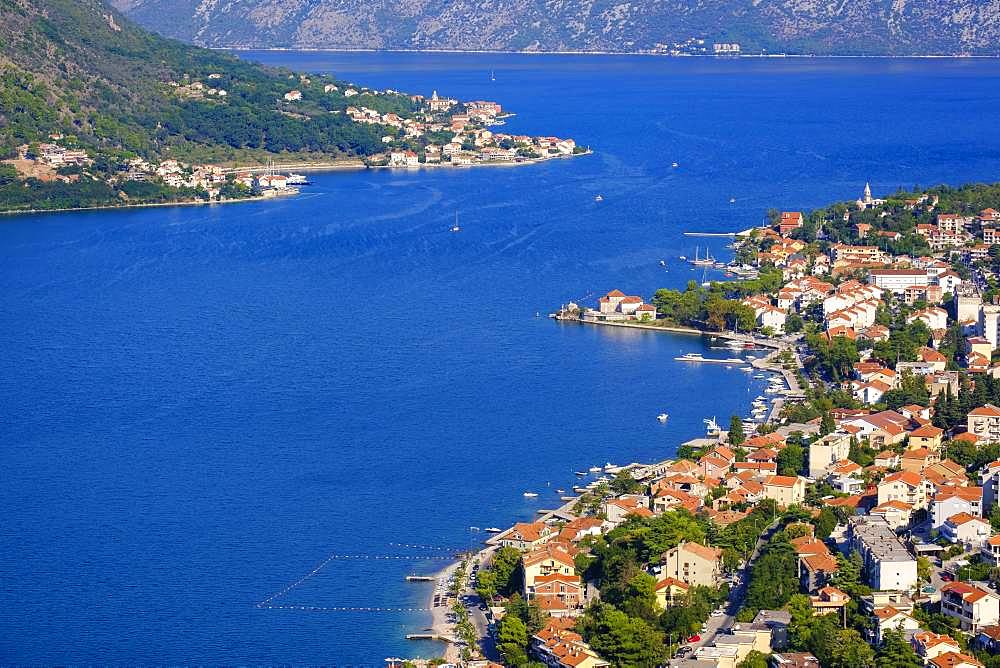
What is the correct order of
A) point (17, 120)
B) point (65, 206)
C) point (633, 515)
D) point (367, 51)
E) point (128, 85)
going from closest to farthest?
point (633, 515) → point (65, 206) → point (17, 120) → point (128, 85) → point (367, 51)

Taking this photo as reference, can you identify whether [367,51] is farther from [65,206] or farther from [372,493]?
[372,493]

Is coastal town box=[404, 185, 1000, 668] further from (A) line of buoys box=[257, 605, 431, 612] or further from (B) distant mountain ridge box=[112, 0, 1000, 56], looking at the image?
(B) distant mountain ridge box=[112, 0, 1000, 56]

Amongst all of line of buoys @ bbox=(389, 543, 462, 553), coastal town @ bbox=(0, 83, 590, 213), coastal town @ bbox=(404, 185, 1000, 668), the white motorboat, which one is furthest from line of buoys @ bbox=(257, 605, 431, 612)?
coastal town @ bbox=(0, 83, 590, 213)

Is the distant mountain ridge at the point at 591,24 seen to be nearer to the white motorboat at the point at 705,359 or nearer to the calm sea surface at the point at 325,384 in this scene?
the calm sea surface at the point at 325,384

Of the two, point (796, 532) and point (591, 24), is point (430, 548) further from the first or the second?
point (591, 24)

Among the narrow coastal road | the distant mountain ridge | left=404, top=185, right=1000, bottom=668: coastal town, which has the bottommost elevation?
the distant mountain ridge

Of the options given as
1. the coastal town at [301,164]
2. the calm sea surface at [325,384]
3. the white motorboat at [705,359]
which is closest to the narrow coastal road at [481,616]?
the calm sea surface at [325,384]

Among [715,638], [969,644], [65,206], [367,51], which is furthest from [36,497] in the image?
[367,51]
